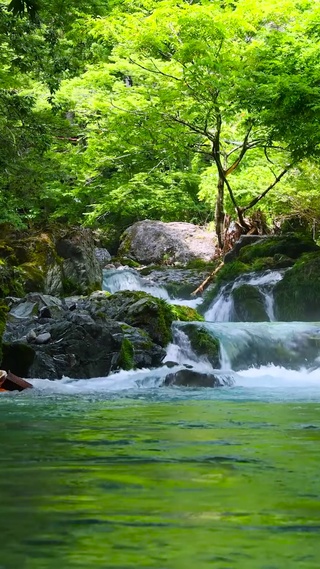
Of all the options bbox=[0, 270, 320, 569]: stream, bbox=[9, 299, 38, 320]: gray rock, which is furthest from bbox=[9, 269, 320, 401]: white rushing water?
bbox=[9, 299, 38, 320]: gray rock

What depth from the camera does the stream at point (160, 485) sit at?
1271 millimetres

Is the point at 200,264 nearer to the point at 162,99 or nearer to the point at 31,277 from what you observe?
the point at 162,99

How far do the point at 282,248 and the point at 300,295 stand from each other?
9.32ft

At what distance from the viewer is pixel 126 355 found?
11.0 m

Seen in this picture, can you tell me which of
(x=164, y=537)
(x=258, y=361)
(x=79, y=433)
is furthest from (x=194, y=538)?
(x=258, y=361)

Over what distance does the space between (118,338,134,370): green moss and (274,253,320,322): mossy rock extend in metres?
6.60

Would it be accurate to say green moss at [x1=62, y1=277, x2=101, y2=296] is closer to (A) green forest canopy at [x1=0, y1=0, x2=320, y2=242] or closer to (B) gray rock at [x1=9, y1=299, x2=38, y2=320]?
(A) green forest canopy at [x1=0, y1=0, x2=320, y2=242]

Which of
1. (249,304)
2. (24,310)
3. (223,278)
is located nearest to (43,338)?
(24,310)

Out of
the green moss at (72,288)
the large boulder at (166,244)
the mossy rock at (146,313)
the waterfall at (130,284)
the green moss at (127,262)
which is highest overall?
the large boulder at (166,244)

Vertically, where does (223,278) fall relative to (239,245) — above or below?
below

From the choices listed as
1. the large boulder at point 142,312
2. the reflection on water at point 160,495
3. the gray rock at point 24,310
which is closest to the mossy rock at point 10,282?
the gray rock at point 24,310

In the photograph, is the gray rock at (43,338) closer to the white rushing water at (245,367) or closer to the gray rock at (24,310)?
the white rushing water at (245,367)

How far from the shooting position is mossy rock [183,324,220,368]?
483 inches

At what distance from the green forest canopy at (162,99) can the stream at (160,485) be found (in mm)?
7276
